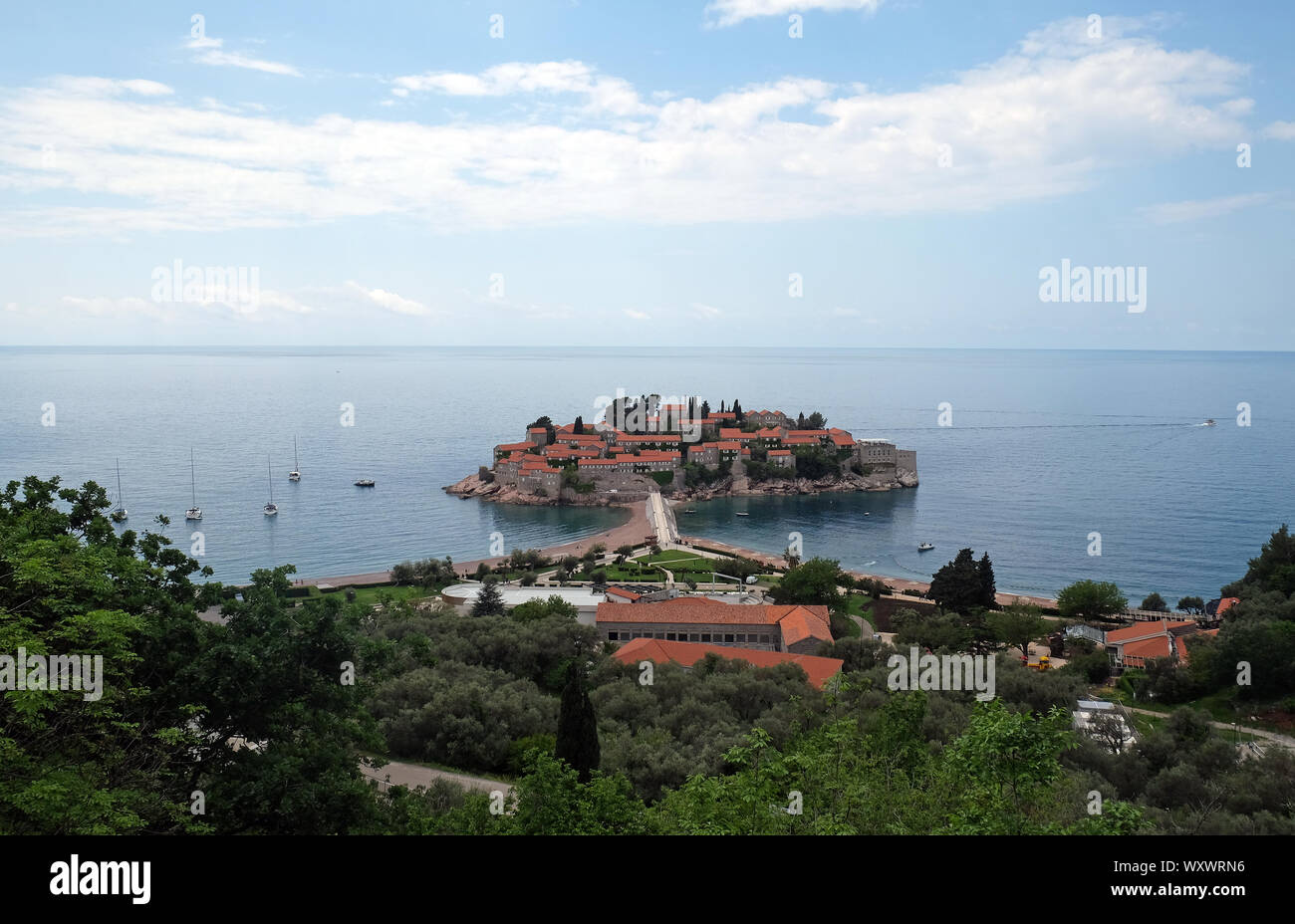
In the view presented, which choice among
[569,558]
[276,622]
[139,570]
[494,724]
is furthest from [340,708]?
[569,558]

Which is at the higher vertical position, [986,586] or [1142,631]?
[986,586]

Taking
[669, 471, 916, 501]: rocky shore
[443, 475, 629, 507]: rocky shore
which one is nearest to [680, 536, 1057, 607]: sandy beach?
[443, 475, 629, 507]: rocky shore

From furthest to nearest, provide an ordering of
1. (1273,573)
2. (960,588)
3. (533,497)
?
(533,497)
(960,588)
(1273,573)

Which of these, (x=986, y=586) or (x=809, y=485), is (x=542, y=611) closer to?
(x=986, y=586)

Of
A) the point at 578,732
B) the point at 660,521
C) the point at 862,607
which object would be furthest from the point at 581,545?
the point at 578,732

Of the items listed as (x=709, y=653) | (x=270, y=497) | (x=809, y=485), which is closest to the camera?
(x=709, y=653)

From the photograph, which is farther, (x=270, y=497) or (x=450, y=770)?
(x=270, y=497)
